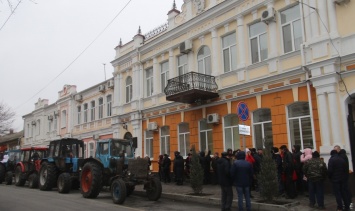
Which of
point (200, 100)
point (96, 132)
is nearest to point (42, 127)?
point (96, 132)

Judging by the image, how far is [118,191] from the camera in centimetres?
1234

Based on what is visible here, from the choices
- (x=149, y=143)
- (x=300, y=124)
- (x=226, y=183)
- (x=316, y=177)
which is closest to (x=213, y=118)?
(x=300, y=124)

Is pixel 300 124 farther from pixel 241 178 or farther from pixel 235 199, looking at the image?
pixel 241 178

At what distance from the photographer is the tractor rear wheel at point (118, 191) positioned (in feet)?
39.7

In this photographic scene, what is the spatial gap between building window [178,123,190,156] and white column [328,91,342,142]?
28.6 ft

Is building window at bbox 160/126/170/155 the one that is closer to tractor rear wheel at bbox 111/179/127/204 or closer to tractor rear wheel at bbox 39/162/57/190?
tractor rear wheel at bbox 39/162/57/190

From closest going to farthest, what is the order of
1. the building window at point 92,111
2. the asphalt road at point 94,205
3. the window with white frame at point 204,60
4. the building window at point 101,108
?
the asphalt road at point 94,205
the window with white frame at point 204,60
the building window at point 101,108
the building window at point 92,111

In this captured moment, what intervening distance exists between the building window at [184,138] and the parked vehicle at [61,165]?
5.68 m

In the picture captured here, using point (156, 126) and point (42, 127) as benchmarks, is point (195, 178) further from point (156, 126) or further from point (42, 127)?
point (42, 127)

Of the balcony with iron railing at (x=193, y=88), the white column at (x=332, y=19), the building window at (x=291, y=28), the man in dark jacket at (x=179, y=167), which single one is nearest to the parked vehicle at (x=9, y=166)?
the man in dark jacket at (x=179, y=167)

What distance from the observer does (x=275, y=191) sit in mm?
10375

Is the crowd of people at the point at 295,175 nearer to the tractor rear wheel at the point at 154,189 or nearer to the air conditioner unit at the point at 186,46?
the tractor rear wheel at the point at 154,189

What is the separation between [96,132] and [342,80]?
21.4m

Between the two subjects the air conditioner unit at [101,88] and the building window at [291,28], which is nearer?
the building window at [291,28]
